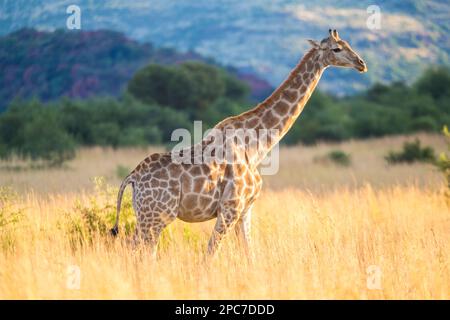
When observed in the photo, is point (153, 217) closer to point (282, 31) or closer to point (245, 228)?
point (245, 228)

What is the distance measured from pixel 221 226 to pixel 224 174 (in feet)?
1.83

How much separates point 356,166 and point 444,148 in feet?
19.6

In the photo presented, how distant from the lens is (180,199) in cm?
840

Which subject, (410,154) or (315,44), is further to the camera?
(410,154)

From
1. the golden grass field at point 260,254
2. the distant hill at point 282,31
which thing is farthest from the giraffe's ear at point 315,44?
the distant hill at point 282,31

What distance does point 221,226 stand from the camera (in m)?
8.49

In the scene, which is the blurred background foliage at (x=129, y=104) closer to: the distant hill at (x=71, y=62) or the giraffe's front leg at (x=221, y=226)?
the distant hill at (x=71, y=62)

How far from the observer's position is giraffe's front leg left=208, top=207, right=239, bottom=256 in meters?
8.48

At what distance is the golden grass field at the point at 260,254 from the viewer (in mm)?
7215

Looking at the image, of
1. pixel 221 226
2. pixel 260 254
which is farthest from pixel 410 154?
pixel 221 226

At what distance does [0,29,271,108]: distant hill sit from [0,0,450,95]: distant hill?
1306 millimetres

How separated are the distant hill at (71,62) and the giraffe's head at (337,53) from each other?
1624 cm

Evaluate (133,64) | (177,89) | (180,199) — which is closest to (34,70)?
(177,89)

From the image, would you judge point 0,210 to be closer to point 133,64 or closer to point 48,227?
point 48,227
